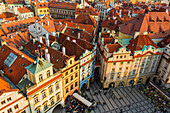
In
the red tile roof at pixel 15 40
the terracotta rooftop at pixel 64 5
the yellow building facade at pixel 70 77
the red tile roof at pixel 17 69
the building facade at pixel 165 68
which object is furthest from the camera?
the terracotta rooftop at pixel 64 5

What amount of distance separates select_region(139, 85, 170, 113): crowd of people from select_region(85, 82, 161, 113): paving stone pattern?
1.84 meters

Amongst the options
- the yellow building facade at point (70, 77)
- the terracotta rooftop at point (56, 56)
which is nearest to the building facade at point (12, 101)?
the yellow building facade at point (70, 77)

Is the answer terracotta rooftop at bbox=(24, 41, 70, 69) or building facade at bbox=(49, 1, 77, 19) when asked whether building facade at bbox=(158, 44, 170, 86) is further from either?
building facade at bbox=(49, 1, 77, 19)

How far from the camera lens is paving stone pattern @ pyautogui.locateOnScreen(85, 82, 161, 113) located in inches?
2319

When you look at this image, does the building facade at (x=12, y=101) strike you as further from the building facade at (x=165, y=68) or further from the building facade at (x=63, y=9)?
the building facade at (x=63, y=9)

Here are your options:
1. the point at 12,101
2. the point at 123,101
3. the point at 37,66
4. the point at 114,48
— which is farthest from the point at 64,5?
the point at 12,101

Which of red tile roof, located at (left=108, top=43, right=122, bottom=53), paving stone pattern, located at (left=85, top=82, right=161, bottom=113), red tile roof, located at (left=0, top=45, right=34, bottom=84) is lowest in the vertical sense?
paving stone pattern, located at (left=85, top=82, right=161, bottom=113)

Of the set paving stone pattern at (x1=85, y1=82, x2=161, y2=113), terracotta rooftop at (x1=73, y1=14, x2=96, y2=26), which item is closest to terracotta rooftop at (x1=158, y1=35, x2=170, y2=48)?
paving stone pattern at (x1=85, y1=82, x2=161, y2=113)

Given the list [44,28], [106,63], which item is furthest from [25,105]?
[44,28]

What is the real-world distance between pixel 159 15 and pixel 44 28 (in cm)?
6493

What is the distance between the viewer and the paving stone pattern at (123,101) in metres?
58.9

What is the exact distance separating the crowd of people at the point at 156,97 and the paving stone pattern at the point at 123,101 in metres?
1.84

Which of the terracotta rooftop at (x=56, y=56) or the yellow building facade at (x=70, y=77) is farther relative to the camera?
the terracotta rooftop at (x=56, y=56)

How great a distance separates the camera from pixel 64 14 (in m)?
145
